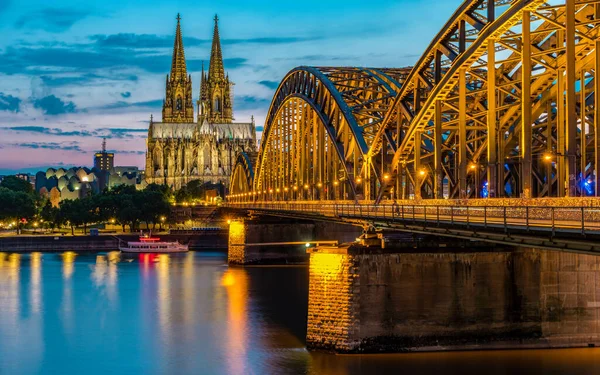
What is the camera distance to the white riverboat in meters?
122

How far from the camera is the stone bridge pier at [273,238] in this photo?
91938 millimetres

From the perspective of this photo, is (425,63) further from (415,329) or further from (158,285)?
(158,285)

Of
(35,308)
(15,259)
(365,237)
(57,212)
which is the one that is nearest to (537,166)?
(365,237)

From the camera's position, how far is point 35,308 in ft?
202

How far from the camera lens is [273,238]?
310 feet

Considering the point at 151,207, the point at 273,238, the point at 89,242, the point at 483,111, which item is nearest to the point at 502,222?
the point at 483,111

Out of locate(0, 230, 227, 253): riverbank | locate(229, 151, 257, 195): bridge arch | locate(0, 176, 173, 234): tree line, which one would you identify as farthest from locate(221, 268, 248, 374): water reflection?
locate(0, 176, 173, 234): tree line

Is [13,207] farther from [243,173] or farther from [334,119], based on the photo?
[334,119]

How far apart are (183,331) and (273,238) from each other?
4386 cm

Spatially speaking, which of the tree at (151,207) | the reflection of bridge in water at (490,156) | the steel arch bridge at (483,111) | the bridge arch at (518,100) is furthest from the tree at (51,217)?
the bridge arch at (518,100)

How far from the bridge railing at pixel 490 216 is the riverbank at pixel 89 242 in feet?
268

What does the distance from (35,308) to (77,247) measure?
211ft

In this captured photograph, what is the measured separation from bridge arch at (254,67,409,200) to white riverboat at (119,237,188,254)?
88.3ft

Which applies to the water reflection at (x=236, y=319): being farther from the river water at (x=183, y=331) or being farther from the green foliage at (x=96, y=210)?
the green foliage at (x=96, y=210)
